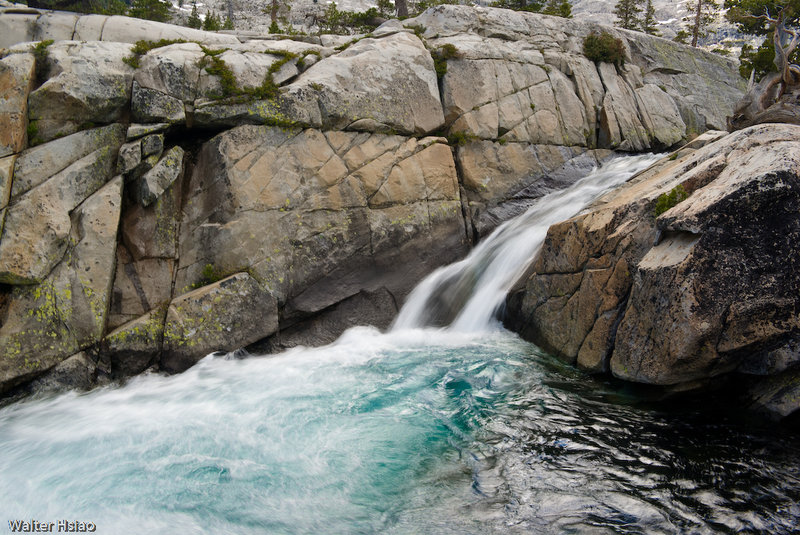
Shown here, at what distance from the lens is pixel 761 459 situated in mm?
6977

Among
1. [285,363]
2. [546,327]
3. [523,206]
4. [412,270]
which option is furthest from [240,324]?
[523,206]

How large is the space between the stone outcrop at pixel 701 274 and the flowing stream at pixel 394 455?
37.5 inches

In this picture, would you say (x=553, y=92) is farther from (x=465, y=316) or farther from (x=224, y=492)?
(x=224, y=492)

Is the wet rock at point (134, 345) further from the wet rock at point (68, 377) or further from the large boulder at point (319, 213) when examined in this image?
the large boulder at point (319, 213)

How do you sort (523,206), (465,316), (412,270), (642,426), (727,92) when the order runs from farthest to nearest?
(727,92)
(523,206)
(412,270)
(465,316)
(642,426)

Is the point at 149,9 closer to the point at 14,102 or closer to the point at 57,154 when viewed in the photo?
the point at 14,102

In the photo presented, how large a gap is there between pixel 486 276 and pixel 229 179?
791 centimetres

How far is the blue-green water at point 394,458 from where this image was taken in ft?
20.3

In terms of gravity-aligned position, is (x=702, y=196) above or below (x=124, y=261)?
above

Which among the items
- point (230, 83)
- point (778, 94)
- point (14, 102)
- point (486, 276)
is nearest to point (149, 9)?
point (230, 83)

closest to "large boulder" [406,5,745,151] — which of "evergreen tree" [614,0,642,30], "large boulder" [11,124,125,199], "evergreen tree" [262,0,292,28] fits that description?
"evergreen tree" [262,0,292,28]

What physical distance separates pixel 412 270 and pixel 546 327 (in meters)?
4.91

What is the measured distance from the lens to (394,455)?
7715mm

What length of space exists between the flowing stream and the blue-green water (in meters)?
0.03
